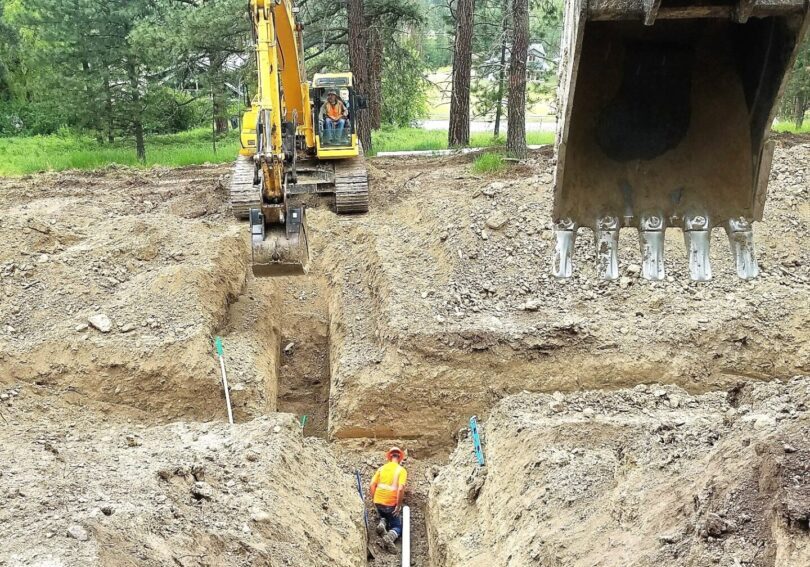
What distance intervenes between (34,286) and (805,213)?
408 inches

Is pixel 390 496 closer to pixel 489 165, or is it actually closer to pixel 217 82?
pixel 489 165

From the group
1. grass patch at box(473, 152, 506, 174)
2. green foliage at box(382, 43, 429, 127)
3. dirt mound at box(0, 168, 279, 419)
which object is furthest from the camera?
green foliage at box(382, 43, 429, 127)

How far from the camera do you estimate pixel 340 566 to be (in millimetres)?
6215

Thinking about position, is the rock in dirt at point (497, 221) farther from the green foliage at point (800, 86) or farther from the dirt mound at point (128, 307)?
the green foliage at point (800, 86)

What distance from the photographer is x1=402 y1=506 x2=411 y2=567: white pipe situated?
22.8ft

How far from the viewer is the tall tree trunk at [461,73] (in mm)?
16922

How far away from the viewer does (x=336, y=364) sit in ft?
31.6

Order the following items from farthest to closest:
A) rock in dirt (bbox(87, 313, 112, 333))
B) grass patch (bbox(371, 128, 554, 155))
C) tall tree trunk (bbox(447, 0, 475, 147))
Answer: grass patch (bbox(371, 128, 554, 155)) < tall tree trunk (bbox(447, 0, 475, 147)) < rock in dirt (bbox(87, 313, 112, 333))

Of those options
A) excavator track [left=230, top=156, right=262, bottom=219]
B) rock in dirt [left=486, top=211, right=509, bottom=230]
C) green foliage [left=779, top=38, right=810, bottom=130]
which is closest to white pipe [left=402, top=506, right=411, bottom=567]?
rock in dirt [left=486, top=211, right=509, bottom=230]

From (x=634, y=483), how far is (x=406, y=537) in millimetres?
2625

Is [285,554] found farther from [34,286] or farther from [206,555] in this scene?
[34,286]

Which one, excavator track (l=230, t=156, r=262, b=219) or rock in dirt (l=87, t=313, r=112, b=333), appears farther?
excavator track (l=230, t=156, r=262, b=219)

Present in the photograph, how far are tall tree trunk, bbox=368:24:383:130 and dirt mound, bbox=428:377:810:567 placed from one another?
14.0m

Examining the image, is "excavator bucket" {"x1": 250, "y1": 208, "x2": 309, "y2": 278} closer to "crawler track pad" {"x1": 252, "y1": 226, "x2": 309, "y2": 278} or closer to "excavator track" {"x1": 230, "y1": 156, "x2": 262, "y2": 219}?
"crawler track pad" {"x1": 252, "y1": 226, "x2": 309, "y2": 278}
